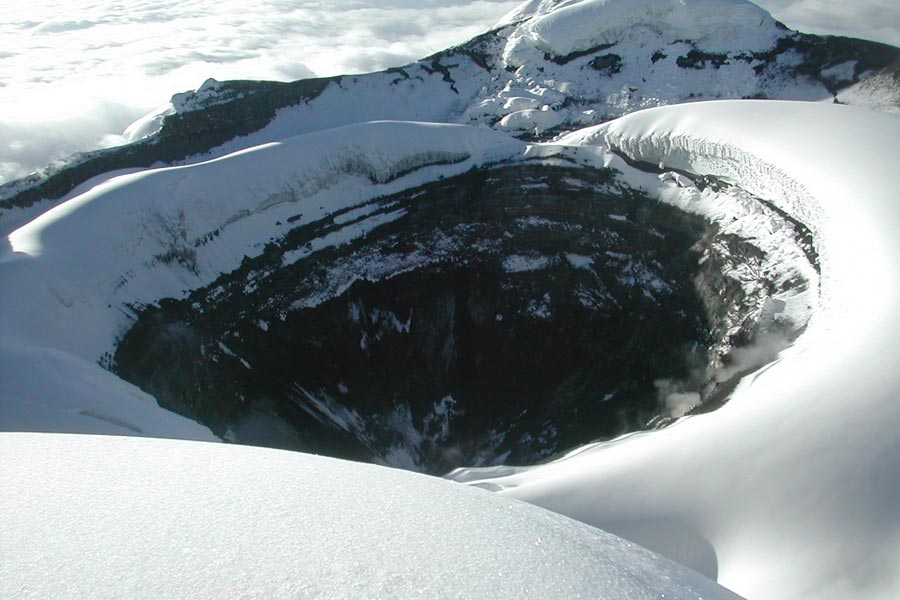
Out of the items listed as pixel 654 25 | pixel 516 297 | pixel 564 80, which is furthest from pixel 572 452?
pixel 654 25

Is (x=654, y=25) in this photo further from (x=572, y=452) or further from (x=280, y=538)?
(x=280, y=538)

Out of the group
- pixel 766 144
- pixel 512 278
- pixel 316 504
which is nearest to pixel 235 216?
pixel 512 278

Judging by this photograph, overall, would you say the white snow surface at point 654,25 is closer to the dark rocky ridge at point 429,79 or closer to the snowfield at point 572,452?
the dark rocky ridge at point 429,79

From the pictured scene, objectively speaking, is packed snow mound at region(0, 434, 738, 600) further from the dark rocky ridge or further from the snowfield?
the dark rocky ridge

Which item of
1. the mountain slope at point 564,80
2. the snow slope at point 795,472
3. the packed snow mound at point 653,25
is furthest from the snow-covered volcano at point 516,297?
the packed snow mound at point 653,25

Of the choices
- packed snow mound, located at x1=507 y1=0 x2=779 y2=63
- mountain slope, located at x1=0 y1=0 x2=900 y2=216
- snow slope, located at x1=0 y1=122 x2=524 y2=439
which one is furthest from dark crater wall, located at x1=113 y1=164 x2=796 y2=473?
packed snow mound, located at x1=507 y1=0 x2=779 y2=63
